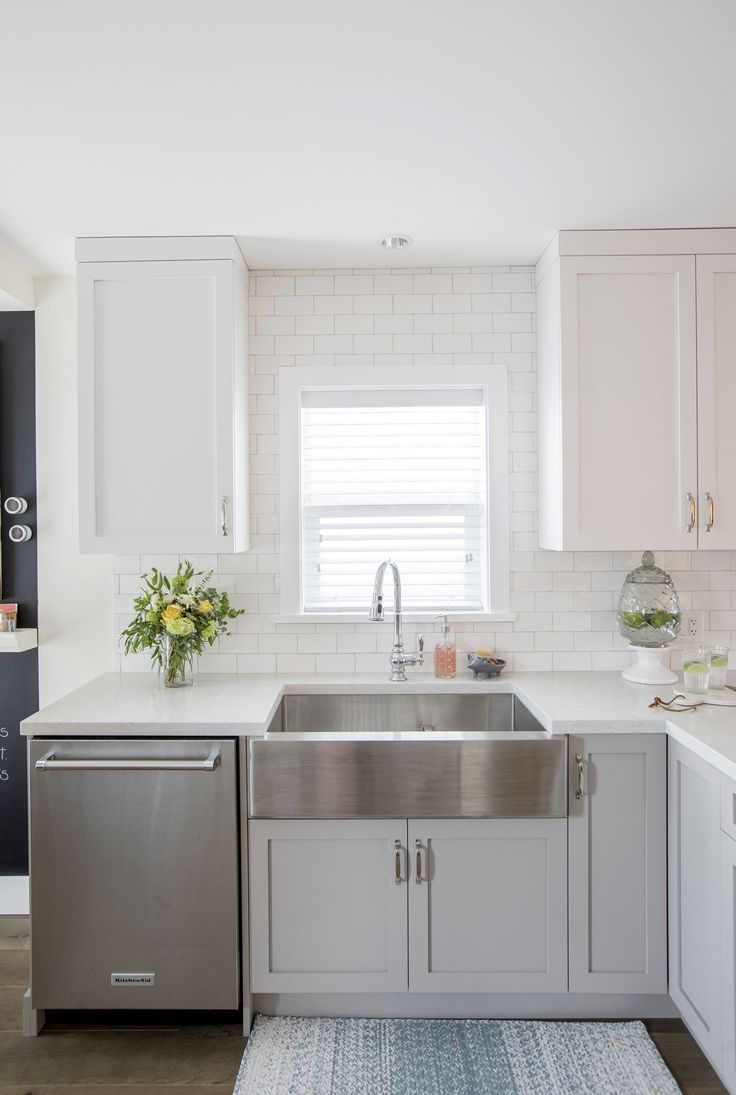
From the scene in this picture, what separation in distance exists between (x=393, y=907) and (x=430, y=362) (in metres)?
1.97

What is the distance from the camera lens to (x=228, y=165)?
207cm

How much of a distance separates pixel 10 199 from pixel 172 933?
232 centimetres

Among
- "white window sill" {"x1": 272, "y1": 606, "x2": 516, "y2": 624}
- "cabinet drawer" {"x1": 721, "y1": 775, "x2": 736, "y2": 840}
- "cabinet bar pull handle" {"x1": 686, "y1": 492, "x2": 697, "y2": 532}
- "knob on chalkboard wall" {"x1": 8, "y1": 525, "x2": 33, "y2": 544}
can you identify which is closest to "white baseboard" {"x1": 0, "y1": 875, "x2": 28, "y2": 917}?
"knob on chalkboard wall" {"x1": 8, "y1": 525, "x2": 33, "y2": 544}

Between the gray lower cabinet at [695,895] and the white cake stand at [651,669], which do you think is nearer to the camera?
the gray lower cabinet at [695,895]

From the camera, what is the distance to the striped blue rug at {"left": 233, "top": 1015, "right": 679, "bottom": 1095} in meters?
1.98

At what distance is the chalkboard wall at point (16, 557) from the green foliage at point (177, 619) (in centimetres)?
67

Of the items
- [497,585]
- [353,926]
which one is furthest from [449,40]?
[353,926]

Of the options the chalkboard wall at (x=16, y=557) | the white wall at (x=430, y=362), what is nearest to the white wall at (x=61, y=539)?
the chalkboard wall at (x=16, y=557)

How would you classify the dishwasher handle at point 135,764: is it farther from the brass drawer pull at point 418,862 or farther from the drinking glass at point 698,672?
the drinking glass at point 698,672

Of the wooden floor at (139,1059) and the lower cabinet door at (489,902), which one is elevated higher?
the lower cabinet door at (489,902)

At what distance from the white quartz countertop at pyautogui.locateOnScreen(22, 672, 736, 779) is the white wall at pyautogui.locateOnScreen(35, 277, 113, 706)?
0.26 metres

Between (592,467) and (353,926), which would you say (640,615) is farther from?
(353,926)

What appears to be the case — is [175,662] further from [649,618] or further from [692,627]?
[692,627]

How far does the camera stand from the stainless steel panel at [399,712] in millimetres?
2732
